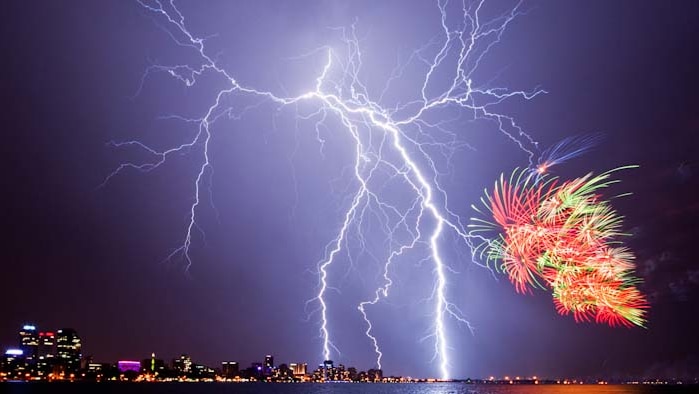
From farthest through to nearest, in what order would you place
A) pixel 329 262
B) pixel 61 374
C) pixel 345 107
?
pixel 61 374 → pixel 329 262 → pixel 345 107

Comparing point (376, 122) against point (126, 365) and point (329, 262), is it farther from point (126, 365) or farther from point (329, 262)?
point (126, 365)

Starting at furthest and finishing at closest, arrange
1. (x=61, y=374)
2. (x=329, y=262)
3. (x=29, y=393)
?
(x=61, y=374) < (x=29, y=393) < (x=329, y=262)

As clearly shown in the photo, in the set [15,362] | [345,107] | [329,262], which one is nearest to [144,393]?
[329,262]

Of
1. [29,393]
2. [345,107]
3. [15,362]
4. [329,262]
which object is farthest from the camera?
[15,362]

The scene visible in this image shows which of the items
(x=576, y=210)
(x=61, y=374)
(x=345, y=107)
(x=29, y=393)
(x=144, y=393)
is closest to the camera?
(x=576, y=210)

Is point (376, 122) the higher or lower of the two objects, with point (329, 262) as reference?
higher

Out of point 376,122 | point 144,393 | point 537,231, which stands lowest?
point 144,393

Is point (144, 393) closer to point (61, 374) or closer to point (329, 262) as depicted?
point (329, 262)

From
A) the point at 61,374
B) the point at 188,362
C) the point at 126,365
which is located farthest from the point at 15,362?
the point at 188,362

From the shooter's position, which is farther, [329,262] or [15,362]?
[15,362]
